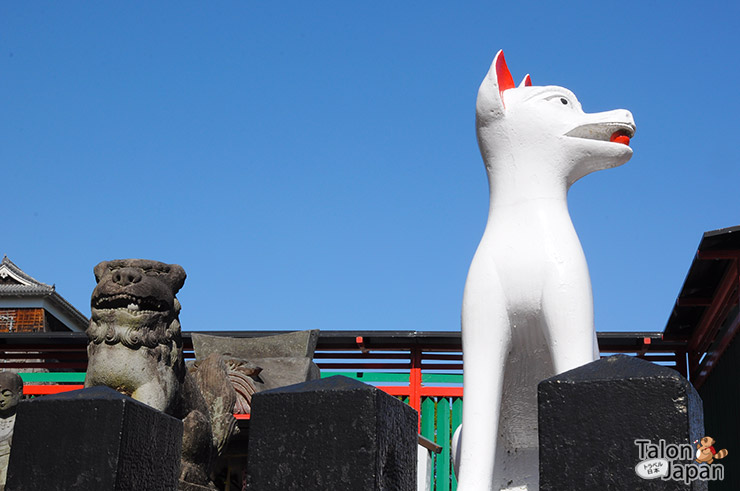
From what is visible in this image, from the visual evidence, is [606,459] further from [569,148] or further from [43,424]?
[569,148]

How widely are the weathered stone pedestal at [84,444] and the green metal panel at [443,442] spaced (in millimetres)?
6291

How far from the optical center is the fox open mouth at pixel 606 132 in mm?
4129

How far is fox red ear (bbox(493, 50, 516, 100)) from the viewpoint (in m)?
4.30

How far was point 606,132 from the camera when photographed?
4164mm

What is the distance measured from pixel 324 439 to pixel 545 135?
2.26 m

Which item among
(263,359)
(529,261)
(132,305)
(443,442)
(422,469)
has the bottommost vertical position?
(422,469)

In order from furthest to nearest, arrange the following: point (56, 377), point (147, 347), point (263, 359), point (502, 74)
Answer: point (56, 377), point (263, 359), point (147, 347), point (502, 74)

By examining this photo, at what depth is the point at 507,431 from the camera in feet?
13.1

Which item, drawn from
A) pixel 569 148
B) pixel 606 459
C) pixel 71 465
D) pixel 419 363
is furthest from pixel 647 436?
pixel 419 363

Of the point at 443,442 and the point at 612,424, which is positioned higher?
the point at 443,442

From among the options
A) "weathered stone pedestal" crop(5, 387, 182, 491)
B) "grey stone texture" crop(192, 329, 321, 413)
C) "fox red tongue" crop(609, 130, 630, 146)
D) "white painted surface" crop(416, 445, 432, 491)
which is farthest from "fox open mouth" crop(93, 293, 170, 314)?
"fox red tongue" crop(609, 130, 630, 146)

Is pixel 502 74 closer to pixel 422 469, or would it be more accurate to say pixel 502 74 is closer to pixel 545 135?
pixel 545 135

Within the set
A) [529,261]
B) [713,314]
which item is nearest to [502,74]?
[529,261]

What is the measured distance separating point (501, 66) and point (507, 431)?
1776mm
